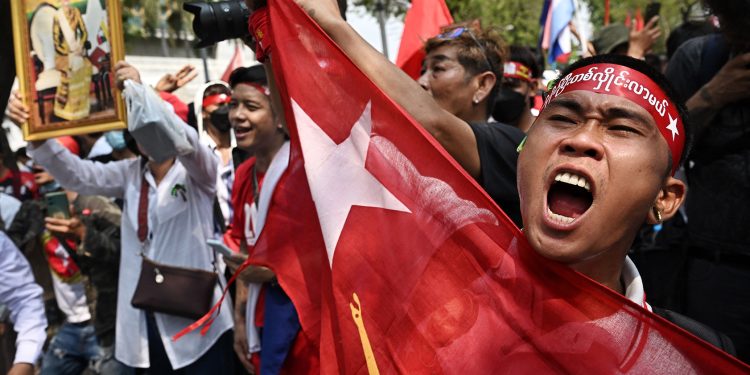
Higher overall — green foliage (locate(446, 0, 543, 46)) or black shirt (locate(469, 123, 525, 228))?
black shirt (locate(469, 123, 525, 228))

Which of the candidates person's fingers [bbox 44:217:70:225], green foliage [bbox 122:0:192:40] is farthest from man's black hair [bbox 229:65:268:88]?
green foliage [bbox 122:0:192:40]

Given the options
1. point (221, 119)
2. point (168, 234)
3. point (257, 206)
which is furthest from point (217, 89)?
point (257, 206)

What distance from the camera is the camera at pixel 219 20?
2.72 m

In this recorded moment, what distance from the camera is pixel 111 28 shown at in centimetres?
416

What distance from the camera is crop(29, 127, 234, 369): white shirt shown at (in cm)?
454

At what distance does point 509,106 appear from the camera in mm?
5070

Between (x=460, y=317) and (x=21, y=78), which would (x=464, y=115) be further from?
(x=21, y=78)

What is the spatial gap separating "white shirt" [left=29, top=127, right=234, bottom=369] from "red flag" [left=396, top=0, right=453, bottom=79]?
1.28 metres

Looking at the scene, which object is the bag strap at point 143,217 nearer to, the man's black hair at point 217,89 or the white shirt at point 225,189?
the white shirt at point 225,189

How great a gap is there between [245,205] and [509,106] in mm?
1772

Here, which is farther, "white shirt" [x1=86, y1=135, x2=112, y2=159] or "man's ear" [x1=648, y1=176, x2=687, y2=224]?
"white shirt" [x1=86, y1=135, x2=112, y2=159]

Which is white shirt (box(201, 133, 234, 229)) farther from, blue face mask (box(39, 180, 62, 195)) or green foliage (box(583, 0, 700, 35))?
green foliage (box(583, 0, 700, 35))

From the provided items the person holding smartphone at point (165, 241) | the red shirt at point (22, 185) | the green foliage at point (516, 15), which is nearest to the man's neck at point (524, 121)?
the person holding smartphone at point (165, 241)

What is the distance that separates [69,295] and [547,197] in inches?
193
